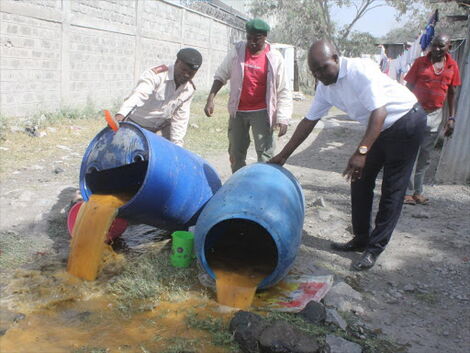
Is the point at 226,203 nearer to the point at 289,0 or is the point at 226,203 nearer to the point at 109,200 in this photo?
the point at 109,200

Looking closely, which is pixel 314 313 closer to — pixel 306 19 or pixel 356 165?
pixel 356 165

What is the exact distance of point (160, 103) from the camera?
14.3 feet

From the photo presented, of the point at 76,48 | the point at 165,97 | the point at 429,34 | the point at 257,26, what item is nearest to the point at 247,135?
the point at 165,97

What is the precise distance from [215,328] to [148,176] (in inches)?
46.9

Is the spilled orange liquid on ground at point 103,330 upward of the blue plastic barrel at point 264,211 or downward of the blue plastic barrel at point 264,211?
downward

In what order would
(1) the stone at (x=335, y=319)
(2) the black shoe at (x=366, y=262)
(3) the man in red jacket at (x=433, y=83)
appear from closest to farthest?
(1) the stone at (x=335, y=319) → (2) the black shoe at (x=366, y=262) → (3) the man in red jacket at (x=433, y=83)

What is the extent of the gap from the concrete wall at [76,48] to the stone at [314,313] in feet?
21.0

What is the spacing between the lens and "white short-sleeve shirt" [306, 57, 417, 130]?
3.21 meters

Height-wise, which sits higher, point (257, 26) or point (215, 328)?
point (257, 26)

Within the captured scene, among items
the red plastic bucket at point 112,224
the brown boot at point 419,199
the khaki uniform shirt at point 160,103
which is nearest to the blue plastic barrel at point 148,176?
the red plastic bucket at point 112,224

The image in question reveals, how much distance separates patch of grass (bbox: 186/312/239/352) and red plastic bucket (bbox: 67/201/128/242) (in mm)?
1403

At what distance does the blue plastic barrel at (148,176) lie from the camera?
11.2ft

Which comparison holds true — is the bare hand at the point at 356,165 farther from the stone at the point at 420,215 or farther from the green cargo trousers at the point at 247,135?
the stone at the point at 420,215

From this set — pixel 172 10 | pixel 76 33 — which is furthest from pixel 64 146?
pixel 172 10
